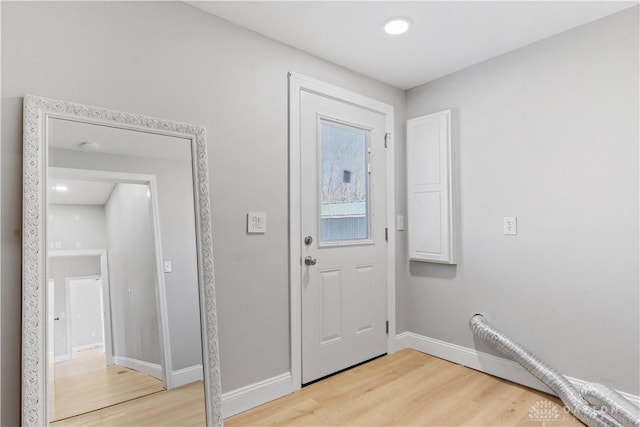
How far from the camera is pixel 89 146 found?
1657 millimetres

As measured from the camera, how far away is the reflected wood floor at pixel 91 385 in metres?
1.50

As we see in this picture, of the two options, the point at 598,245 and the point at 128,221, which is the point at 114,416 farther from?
the point at 598,245

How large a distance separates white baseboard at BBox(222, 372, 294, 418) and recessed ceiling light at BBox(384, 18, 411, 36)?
2.33 metres

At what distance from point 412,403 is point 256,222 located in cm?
149

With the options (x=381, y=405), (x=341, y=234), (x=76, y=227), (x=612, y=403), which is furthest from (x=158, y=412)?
(x=612, y=403)

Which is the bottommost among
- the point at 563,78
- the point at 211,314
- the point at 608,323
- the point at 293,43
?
the point at 608,323

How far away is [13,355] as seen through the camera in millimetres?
1449

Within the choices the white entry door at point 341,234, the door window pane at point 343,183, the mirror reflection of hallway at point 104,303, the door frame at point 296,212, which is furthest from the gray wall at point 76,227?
the door window pane at point 343,183

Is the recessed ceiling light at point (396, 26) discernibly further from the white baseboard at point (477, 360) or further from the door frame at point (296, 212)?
the white baseboard at point (477, 360)

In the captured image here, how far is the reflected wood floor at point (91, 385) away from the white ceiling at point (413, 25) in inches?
77.3

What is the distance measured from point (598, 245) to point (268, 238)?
204cm

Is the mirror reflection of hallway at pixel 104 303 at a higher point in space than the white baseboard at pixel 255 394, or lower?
higher

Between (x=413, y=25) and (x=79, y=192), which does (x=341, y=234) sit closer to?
(x=413, y=25)

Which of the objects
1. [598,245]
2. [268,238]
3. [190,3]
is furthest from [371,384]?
[190,3]
